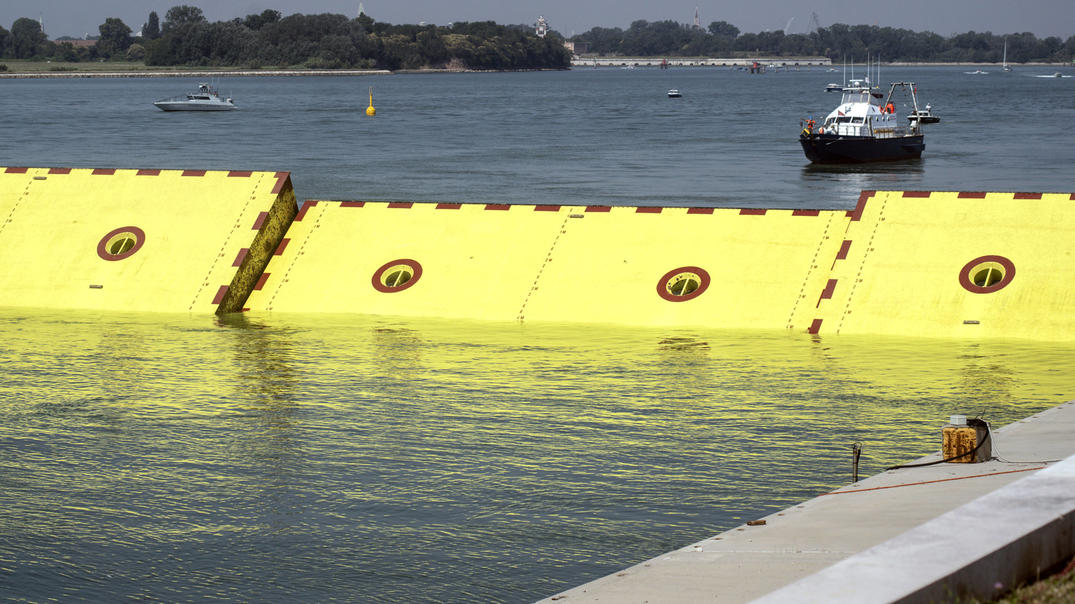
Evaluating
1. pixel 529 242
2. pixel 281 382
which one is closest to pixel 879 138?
pixel 529 242

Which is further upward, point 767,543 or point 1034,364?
point 1034,364

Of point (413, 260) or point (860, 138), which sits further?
point (860, 138)

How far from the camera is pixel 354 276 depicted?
15.9m

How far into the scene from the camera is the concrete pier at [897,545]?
16.5ft

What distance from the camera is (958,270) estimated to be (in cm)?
1398

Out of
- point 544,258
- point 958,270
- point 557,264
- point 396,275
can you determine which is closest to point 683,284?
point 557,264

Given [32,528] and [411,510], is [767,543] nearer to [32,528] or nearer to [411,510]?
[411,510]

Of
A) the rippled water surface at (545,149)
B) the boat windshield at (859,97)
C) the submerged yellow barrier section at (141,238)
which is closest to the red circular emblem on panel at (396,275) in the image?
the submerged yellow barrier section at (141,238)

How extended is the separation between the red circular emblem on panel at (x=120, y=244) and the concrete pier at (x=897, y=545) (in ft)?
35.7

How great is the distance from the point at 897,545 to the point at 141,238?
12.8 metres

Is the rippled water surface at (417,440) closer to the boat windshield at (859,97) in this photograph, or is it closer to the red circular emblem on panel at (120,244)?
the red circular emblem on panel at (120,244)

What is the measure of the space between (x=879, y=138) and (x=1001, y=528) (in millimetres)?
52281

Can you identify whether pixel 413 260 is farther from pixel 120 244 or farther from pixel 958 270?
pixel 958 270

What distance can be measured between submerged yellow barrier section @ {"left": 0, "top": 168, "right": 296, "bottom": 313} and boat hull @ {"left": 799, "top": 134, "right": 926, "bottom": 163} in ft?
131
